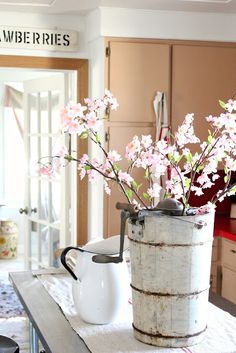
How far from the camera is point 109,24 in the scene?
3998mm

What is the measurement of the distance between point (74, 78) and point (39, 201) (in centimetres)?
105

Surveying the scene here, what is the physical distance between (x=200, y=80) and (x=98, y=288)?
2.76 meters

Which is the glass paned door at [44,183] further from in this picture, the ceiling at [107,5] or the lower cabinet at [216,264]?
the lower cabinet at [216,264]

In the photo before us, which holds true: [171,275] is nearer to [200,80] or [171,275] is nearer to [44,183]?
[200,80]

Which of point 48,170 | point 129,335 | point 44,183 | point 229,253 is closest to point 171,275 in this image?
point 129,335

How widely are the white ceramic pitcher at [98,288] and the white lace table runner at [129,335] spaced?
34mm

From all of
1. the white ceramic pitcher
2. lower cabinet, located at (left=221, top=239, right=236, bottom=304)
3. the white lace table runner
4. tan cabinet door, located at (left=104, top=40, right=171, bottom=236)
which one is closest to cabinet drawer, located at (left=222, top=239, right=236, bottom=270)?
lower cabinet, located at (left=221, top=239, right=236, bottom=304)

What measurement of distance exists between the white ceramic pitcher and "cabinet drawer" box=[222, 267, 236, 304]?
2189 millimetres

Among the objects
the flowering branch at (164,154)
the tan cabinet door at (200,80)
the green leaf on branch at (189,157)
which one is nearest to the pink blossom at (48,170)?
the flowering branch at (164,154)

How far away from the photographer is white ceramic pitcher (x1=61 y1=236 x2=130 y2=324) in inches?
68.4

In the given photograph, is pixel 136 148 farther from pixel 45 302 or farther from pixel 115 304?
pixel 45 302

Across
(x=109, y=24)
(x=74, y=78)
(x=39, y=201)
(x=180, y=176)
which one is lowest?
(x=39, y=201)

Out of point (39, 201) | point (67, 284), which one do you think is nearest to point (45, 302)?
point (67, 284)

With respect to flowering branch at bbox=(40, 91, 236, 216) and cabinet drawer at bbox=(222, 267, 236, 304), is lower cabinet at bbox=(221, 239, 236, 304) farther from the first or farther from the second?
flowering branch at bbox=(40, 91, 236, 216)
